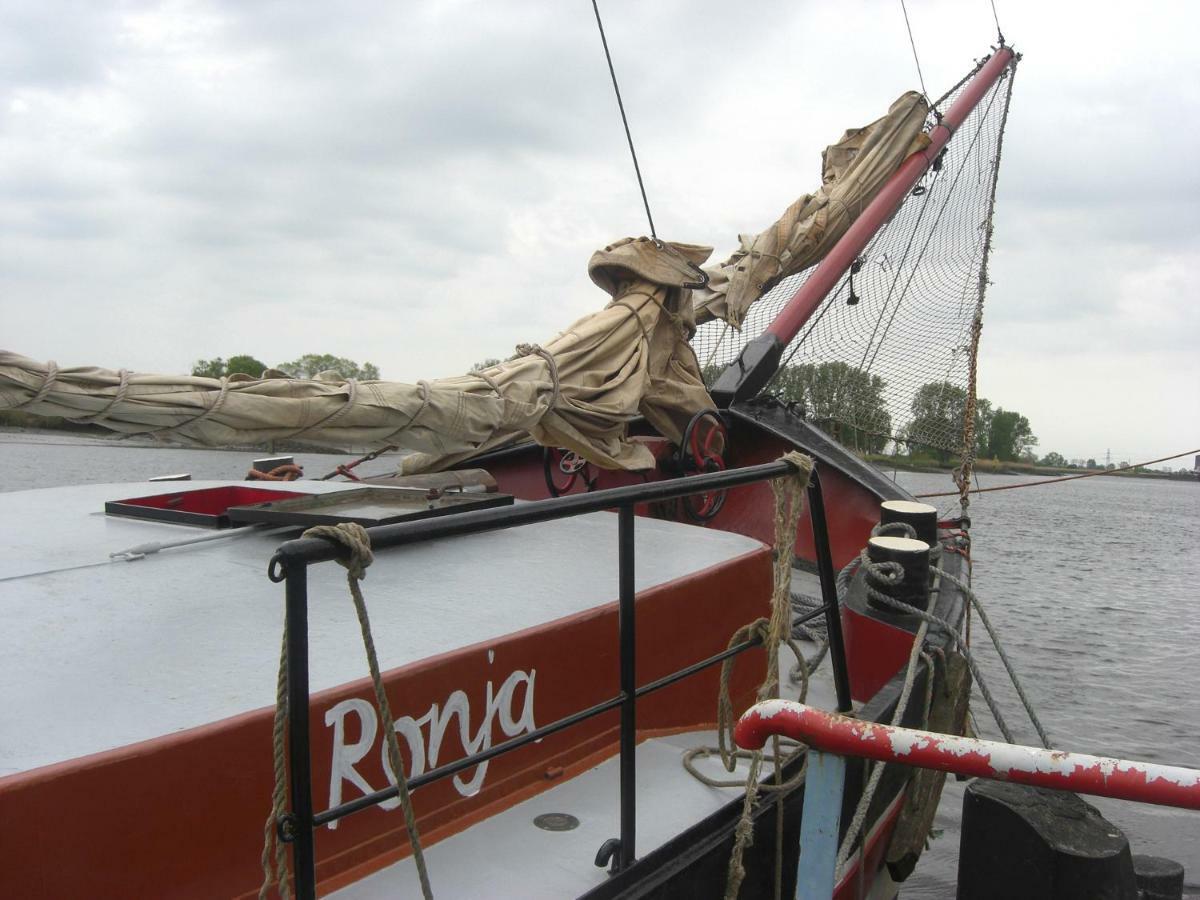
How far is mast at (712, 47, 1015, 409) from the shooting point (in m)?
6.37

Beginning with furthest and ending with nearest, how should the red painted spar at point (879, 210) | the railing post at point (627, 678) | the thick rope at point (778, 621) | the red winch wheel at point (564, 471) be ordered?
the red painted spar at point (879, 210) → the red winch wheel at point (564, 471) → the thick rope at point (778, 621) → the railing post at point (627, 678)

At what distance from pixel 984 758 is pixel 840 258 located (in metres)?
6.19

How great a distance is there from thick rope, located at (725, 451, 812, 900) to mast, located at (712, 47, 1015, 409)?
3497mm

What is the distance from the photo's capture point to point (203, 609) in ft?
8.52

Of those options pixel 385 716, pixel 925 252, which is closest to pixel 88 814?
pixel 385 716

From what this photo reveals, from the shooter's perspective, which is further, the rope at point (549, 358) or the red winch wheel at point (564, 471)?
the red winch wheel at point (564, 471)

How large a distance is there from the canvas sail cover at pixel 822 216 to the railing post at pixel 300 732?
5808 millimetres

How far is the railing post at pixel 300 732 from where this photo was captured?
1531 mm

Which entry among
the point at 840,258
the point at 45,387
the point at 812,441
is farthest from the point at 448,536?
the point at 840,258

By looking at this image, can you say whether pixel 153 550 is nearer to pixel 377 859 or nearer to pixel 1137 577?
pixel 377 859

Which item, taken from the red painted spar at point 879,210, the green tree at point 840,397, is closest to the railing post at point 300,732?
the red painted spar at point 879,210

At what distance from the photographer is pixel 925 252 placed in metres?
8.85

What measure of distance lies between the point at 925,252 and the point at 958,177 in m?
0.76

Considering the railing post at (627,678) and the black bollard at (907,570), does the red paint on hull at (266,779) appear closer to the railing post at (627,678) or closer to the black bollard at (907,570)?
the railing post at (627,678)
